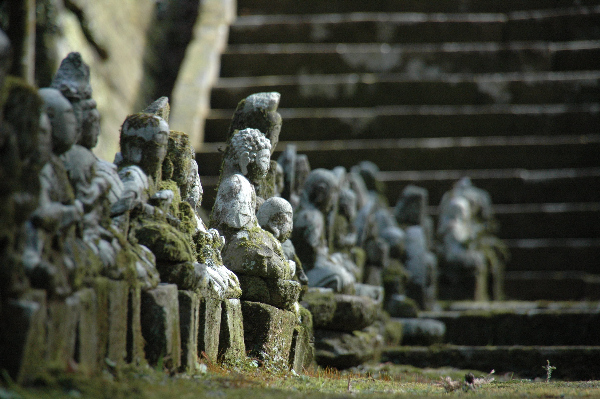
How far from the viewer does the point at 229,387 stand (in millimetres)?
4410

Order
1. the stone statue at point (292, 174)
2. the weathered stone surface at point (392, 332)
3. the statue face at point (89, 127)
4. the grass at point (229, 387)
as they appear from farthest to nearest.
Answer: the weathered stone surface at point (392, 332), the stone statue at point (292, 174), the statue face at point (89, 127), the grass at point (229, 387)

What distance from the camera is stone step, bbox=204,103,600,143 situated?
59.2ft

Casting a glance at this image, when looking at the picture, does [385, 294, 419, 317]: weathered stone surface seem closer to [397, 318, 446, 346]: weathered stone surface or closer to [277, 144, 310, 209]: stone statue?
[397, 318, 446, 346]: weathered stone surface

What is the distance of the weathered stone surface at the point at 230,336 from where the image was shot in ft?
18.3

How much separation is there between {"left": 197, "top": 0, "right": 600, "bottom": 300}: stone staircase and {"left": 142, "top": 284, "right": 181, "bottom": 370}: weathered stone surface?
10743mm

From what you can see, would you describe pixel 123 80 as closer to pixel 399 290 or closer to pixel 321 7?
pixel 321 7

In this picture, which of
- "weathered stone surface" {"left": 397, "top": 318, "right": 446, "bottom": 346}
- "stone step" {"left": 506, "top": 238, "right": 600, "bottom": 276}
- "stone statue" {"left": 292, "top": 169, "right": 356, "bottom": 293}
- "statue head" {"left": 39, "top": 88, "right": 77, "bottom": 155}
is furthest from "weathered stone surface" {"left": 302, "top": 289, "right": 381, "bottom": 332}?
"stone step" {"left": 506, "top": 238, "right": 600, "bottom": 276}

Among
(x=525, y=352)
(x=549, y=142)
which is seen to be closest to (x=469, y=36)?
(x=549, y=142)

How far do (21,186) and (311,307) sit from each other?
4264 mm

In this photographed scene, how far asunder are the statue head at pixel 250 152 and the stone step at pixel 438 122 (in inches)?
437

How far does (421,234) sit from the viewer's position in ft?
40.5

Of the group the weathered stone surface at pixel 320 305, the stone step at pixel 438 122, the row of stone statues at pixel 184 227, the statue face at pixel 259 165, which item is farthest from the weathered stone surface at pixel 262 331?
the stone step at pixel 438 122

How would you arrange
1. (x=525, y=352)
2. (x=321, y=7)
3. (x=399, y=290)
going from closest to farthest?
(x=525, y=352) → (x=399, y=290) → (x=321, y=7)

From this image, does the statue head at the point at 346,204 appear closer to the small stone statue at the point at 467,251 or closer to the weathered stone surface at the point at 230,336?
the small stone statue at the point at 467,251
